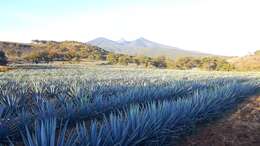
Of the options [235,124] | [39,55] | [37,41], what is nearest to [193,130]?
[235,124]

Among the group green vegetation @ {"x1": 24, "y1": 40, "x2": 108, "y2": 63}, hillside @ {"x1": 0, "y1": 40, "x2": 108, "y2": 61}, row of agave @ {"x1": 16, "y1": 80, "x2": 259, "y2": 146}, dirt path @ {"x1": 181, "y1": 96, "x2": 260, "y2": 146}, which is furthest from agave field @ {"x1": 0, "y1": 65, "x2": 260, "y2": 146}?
hillside @ {"x1": 0, "y1": 40, "x2": 108, "y2": 61}

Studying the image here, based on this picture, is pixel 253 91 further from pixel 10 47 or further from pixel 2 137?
pixel 10 47

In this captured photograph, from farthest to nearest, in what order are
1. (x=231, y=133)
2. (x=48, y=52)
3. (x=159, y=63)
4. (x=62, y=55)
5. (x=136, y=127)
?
(x=62, y=55)
(x=48, y=52)
(x=159, y=63)
(x=231, y=133)
(x=136, y=127)

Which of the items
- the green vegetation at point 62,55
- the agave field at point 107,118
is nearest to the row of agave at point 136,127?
the agave field at point 107,118

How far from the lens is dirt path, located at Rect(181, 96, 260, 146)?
5.76m

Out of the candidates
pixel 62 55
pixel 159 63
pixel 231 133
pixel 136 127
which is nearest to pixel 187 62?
pixel 159 63

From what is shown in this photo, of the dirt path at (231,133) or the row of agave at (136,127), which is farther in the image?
the dirt path at (231,133)

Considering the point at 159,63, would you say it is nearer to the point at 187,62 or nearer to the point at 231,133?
the point at 187,62

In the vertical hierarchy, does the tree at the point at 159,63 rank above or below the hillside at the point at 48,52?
below

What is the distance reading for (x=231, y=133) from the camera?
6.40 m

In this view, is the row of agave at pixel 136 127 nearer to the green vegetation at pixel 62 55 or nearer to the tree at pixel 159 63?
the tree at pixel 159 63

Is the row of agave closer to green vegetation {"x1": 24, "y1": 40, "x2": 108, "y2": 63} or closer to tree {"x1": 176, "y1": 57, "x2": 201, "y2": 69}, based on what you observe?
tree {"x1": 176, "y1": 57, "x2": 201, "y2": 69}

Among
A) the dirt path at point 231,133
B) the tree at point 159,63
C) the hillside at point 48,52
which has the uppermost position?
the dirt path at point 231,133

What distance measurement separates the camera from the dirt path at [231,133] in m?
5.76
